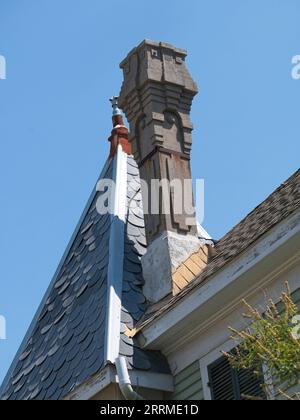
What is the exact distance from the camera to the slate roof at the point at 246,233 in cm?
1134

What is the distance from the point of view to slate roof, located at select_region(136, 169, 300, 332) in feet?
37.2

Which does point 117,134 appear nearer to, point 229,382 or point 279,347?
point 229,382

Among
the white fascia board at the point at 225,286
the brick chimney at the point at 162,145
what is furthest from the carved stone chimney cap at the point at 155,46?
the white fascia board at the point at 225,286

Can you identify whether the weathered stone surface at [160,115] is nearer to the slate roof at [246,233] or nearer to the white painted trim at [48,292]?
the slate roof at [246,233]

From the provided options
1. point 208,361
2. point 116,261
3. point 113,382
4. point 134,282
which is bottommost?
point 113,382

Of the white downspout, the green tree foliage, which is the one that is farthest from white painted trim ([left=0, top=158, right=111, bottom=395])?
the green tree foliage

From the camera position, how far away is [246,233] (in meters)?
12.6

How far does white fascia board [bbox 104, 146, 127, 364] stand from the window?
95cm

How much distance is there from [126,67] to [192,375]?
4.23 meters

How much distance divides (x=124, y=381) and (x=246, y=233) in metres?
2.11

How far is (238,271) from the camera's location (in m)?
11.1

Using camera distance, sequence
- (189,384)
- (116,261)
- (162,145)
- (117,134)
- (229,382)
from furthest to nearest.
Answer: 1. (117,134)
2. (162,145)
3. (116,261)
4. (189,384)
5. (229,382)

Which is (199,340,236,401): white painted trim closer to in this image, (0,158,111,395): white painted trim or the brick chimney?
the brick chimney

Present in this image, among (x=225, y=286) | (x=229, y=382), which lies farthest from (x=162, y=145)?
(x=229, y=382)
